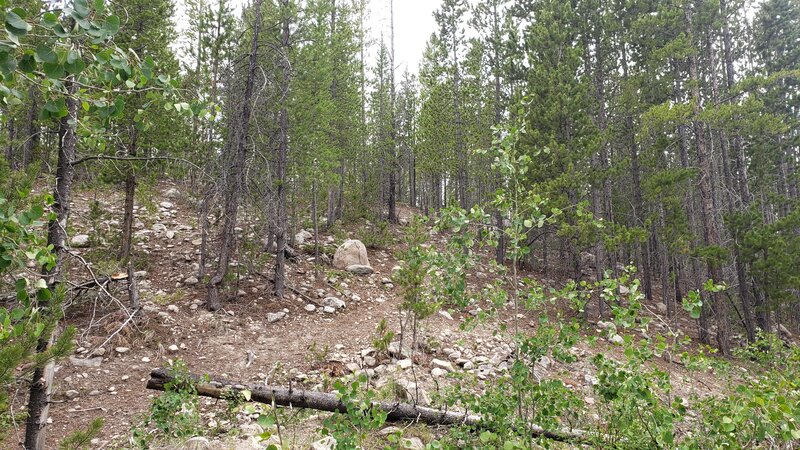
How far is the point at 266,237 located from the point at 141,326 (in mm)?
5638

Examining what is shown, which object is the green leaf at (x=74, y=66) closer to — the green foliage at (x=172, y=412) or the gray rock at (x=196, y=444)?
the green foliage at (x=172, y=412)

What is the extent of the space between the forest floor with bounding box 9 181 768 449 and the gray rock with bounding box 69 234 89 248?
592 millimetres

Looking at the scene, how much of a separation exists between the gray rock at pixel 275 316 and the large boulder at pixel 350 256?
3949 millimetres

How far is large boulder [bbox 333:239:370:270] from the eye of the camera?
46.4ft

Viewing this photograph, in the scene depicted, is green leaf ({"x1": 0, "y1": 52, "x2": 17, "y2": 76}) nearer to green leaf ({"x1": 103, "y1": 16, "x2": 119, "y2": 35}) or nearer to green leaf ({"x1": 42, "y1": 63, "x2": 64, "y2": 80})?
green leaf ({"x1": 42, "y1": 63, "x2": 64, "y2": 80})

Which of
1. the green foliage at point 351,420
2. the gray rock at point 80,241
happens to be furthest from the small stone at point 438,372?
the gray rock at point 80,241

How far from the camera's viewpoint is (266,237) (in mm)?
13742

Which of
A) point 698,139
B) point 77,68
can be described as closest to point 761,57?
point 698,139

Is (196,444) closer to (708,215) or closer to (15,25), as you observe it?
(15,25)

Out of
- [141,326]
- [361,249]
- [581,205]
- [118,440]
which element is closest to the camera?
[581,205]

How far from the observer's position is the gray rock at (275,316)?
9926mm

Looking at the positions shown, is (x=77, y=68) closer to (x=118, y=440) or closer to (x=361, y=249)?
(x=118, y=440)

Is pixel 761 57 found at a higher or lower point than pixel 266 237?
higher

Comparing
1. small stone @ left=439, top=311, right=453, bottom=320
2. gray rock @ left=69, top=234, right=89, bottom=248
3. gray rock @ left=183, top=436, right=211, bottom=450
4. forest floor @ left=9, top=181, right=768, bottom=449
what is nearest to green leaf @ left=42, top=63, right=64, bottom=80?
forest floor @ left=9, top=181, right=768, bottom=449
